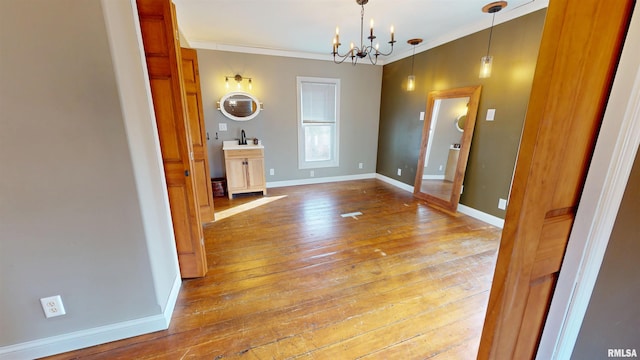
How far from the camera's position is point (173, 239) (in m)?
1.90

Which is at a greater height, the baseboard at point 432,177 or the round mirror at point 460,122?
the round mirror at point 460,122

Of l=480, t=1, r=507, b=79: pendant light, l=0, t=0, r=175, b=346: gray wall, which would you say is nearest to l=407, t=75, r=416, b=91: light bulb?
l=480, t=1, r=507, b=79: pendant light

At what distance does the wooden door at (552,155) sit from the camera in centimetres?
63

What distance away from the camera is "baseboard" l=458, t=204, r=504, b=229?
9.99 feet

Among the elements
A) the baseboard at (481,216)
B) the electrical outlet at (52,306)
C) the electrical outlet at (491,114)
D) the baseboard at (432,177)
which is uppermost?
the electrical outlet at (491,114)

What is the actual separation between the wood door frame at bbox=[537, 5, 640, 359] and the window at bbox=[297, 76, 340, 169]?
4219 millimetres

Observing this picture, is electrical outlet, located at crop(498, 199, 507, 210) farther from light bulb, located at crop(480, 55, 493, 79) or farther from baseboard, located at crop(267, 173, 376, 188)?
baseboard, located at crop(267, 173, 376, 188)

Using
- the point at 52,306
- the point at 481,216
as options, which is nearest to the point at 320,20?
the point at 481,216

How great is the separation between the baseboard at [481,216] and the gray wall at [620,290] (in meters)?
2.52

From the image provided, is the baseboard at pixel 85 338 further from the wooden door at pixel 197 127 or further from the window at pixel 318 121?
the window at pixel 318 121

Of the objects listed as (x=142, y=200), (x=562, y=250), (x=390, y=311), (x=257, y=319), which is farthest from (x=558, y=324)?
(x=142, y=200)

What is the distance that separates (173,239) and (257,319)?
888 millimetres

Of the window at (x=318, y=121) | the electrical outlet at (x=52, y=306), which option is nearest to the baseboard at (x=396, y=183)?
the window at (x=318, y=121)

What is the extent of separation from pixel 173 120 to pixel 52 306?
1.23 metres
